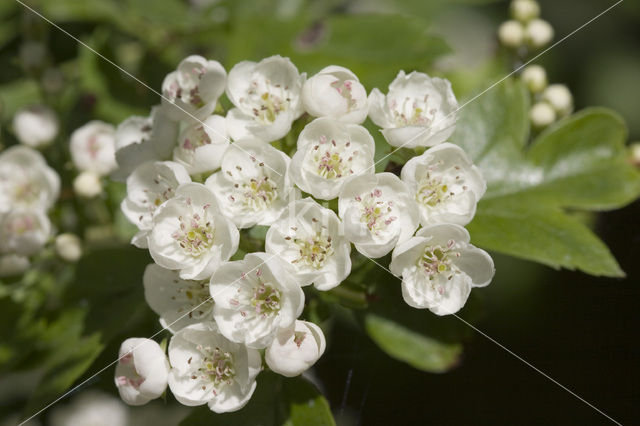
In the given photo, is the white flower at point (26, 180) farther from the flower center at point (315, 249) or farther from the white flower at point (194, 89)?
the flower center at point (315, 249)

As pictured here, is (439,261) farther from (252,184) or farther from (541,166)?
(541,166)

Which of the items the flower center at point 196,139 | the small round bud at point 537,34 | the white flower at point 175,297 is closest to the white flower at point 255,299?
the white flower at point 175,297

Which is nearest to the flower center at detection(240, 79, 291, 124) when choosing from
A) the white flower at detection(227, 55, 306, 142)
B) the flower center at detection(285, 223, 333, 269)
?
the white flower at detection(227, 55, 306, 142)

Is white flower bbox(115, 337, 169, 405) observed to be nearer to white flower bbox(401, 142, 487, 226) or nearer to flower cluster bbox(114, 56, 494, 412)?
flower cluster bbox(114, 56, 494, 412)

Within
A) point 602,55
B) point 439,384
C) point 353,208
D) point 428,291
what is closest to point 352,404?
point 439,384

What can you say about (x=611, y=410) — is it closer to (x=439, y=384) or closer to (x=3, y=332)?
(x=439, y=384)

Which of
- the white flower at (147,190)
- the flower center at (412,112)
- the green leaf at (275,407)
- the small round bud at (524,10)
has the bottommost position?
the green leaf at (275,407)
